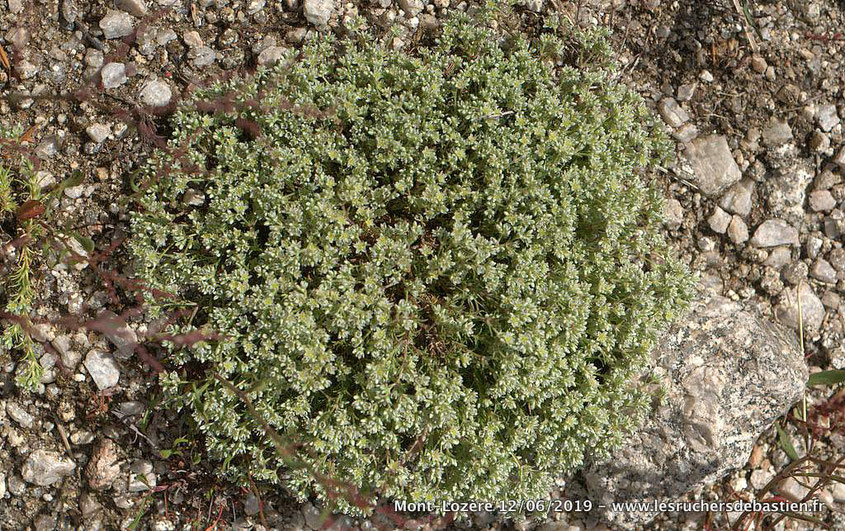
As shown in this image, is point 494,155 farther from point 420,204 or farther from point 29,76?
point 29,76

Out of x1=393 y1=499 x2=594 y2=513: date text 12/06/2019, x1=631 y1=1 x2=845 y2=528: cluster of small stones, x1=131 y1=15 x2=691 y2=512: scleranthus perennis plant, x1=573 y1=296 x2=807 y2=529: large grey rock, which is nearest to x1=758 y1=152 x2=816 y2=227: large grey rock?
x1=631 y1=1 x2=845 y2=528: cluster of small stones

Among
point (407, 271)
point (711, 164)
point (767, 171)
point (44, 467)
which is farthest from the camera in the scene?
point (767, 171)

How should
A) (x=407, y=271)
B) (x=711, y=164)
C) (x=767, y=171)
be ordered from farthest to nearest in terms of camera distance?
(x=767, y=171), (x=711, y=164), (x=407, y=271)

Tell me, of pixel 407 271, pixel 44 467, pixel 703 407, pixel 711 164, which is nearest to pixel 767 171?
pixel 711 164

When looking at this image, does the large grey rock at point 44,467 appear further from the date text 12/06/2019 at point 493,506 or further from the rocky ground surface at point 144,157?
the date text 12/06/2019 at point 493,506

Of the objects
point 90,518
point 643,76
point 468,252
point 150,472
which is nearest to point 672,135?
point 643,76

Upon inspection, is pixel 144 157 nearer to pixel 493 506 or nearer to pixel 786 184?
pixel 493 506

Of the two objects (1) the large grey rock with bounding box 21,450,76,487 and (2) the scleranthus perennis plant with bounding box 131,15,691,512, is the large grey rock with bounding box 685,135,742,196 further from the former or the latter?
(1) the large grey rock with bounding box 21,450,76,487
